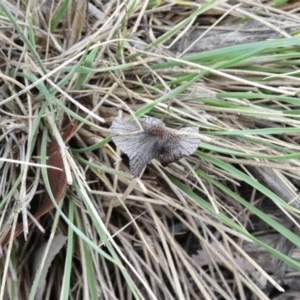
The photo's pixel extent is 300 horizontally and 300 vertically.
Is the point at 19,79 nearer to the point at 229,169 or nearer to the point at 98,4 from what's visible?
the point at 98,4

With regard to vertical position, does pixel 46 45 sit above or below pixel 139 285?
above

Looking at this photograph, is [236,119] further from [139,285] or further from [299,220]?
[139,285]

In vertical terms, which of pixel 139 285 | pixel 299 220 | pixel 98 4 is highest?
pixel 98 4

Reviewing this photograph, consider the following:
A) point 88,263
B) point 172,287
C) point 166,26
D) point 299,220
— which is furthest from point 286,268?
point 166,26

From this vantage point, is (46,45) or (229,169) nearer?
(229,169)

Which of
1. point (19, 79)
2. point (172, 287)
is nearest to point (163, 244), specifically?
point (172, 287)

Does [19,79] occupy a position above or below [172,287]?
above
